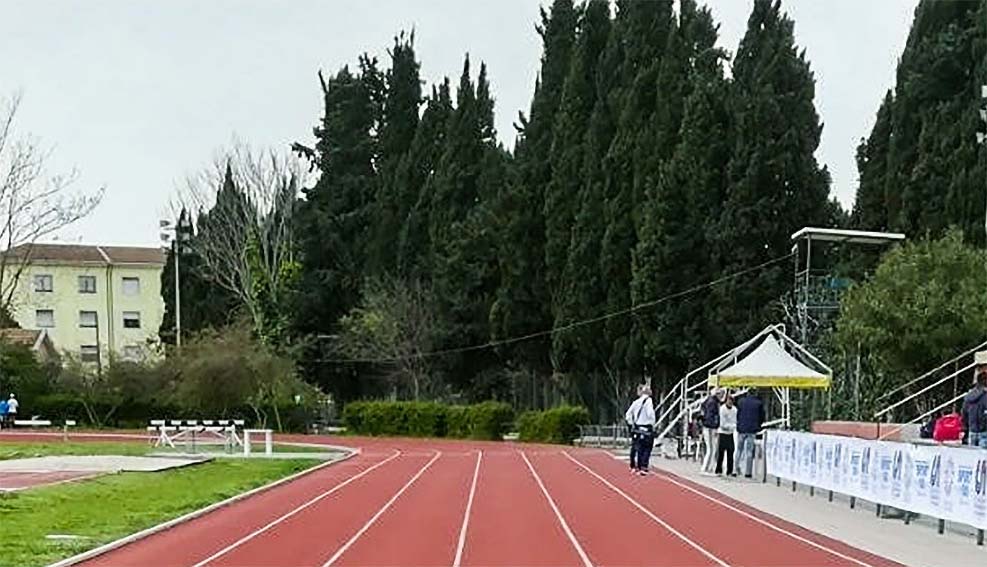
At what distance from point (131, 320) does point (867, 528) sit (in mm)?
89473

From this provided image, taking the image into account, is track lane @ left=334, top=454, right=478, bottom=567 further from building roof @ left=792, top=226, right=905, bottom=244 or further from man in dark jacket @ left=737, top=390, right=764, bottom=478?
building roof @ left=792, top=226, right=905, bottom=244

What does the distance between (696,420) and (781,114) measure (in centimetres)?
1654

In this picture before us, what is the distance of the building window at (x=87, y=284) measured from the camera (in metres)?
99.3

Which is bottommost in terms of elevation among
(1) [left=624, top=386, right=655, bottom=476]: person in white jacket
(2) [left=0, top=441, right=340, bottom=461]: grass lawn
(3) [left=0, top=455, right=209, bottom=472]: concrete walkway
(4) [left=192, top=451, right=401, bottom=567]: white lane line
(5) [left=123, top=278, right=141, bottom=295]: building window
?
(2) [left=0, top=441, right=340, bottom=461]: grass lawn

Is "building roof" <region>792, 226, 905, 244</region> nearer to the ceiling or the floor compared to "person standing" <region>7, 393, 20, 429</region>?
nearer to the ceiling

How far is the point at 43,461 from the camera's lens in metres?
33.8

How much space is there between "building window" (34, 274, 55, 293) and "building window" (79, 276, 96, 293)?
2091 mm

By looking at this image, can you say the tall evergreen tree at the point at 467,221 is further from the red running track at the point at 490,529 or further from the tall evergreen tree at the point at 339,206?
the red running track at the point at 490,529

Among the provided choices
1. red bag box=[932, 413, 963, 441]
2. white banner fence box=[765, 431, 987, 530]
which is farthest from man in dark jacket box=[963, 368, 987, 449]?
red bag box=[932, 413, 963, 441]

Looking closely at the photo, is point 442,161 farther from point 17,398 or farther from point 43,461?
point 43,461

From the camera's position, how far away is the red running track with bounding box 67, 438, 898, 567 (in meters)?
14.4

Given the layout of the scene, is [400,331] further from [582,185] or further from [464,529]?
[464,529]

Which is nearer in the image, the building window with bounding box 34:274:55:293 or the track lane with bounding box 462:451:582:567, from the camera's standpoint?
the track lane with bounding box 462:451:582:567

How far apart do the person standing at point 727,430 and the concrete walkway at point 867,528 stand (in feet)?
7.55
